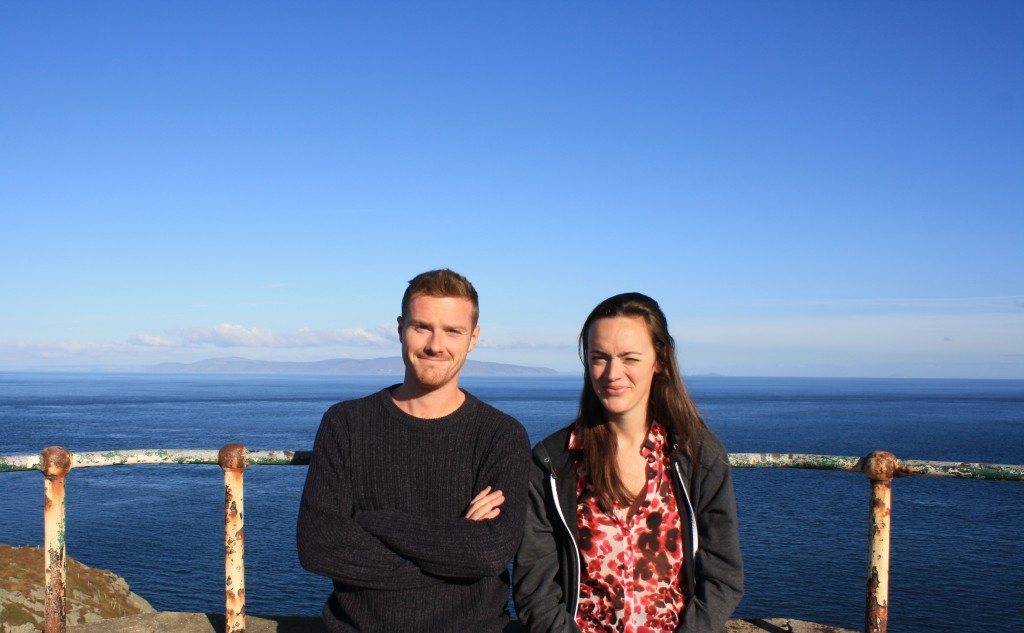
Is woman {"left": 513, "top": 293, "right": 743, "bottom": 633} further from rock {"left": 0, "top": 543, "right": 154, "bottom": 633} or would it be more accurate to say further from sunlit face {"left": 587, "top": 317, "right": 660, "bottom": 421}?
rock {"left": 0, "top": 543, "right": 154, "bottom": 633}

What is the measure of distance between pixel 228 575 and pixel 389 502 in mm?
1050

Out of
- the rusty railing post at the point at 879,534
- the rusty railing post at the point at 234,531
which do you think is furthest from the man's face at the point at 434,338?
the rusty railing post at the point at 879,534

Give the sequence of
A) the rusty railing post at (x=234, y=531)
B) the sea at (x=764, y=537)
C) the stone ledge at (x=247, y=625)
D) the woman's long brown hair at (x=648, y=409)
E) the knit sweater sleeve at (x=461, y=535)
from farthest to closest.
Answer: the sea at (x=764, y=537) < the stone ledge at (x=247, y=625) < the rusty railing post at (x=234, y=531) < the woman's long brown hair at (x=648, y=409) < the knit sweater sleeve at (x=461, y=535)

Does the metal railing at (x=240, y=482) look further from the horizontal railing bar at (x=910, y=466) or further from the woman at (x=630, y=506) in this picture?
the woman at (x=630, y=506)

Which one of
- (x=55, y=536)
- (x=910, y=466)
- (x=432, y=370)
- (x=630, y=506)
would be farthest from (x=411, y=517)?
(x=910, y=466)

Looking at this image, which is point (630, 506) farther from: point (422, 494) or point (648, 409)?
point (422, 494)

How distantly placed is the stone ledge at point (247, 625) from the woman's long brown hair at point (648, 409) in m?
1.26

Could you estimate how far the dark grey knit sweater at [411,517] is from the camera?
312 cm

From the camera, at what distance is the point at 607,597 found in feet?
10.6

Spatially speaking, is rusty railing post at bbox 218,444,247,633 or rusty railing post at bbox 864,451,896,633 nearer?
rusty railing post at bbox 864,451,896,633

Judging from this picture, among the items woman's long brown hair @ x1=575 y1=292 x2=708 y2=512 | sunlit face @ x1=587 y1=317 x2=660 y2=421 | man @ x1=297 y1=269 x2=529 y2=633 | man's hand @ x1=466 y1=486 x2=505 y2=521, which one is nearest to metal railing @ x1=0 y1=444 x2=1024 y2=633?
woman's long brown hair @ x1=575 y1=292 x2=708 y2=512

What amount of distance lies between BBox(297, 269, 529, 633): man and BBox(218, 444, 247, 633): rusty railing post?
0.55 meters

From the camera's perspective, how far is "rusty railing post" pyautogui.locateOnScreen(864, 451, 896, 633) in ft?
11.7

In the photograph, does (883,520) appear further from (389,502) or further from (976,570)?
(976,570)
